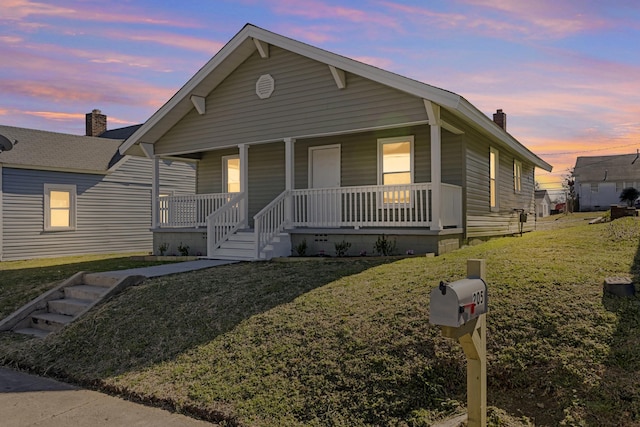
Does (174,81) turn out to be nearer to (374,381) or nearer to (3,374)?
(3,374)

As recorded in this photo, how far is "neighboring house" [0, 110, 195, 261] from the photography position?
17.0 meters

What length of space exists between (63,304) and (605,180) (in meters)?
52.4

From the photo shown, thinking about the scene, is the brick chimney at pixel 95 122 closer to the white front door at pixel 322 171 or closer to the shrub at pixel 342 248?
the white front door at pixel 322 171

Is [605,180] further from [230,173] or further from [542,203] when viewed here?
[230,173]

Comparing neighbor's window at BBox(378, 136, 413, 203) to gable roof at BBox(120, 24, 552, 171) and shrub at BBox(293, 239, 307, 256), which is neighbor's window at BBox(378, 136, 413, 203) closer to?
gable roof at BBox(120, 24, 552, 171)

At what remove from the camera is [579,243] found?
9.03m

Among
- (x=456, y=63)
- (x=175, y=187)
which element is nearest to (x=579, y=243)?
(x=456, y=63)

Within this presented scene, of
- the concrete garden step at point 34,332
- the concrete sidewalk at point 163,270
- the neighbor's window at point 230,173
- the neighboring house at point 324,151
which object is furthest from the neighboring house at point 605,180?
the concrete garden step at point 34,332

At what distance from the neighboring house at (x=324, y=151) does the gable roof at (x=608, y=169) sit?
40.0m

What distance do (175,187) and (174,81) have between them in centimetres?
784

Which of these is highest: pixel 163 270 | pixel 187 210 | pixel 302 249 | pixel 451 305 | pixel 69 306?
pixel 187 210

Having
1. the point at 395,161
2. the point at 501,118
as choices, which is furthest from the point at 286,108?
the point at 501,118

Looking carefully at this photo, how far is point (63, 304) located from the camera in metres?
8.25

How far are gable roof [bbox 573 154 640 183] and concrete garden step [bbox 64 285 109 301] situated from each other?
2034 inches
